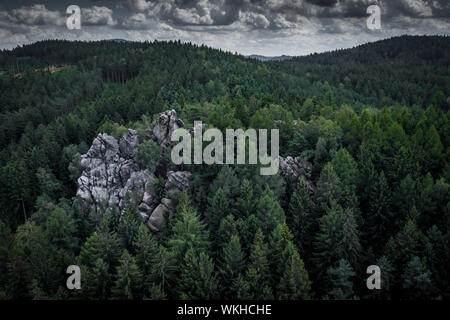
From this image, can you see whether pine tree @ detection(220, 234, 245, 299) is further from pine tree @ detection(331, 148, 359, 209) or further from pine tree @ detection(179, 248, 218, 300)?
pine tree @ detection(331, 148, 359, 209)

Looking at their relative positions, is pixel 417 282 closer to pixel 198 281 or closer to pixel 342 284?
pixel 342 284

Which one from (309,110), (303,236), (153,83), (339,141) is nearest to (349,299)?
(303,236)

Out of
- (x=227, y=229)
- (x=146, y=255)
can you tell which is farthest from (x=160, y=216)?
(x=227, y=229)

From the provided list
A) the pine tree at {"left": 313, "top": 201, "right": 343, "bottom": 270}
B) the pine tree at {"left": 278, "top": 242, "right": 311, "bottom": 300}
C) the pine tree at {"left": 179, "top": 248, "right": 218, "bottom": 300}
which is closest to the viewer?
the pine tree at {"left": 278, "top": 242, "right": 311, "bottom": 300}

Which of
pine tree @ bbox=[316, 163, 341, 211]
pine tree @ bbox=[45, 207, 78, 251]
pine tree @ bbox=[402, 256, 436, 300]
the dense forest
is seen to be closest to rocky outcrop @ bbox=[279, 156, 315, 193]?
the dense forest

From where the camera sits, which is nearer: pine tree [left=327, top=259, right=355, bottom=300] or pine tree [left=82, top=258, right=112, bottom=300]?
pine tree [left=327, top=259, right=355, bottom=300]
